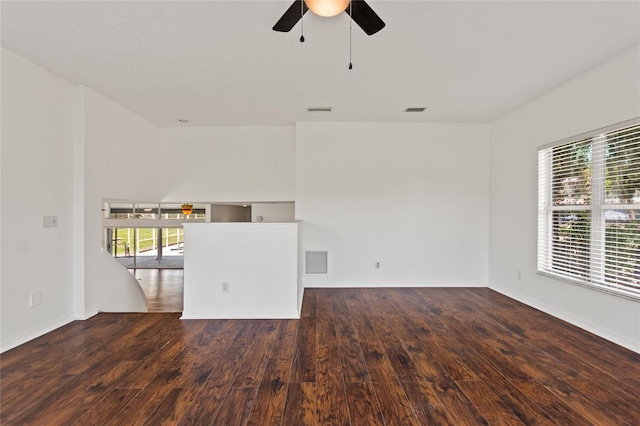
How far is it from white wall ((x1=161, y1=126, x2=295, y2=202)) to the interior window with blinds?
3638 millimetres

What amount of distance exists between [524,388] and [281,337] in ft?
6.41

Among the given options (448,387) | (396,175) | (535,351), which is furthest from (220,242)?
(535,351)

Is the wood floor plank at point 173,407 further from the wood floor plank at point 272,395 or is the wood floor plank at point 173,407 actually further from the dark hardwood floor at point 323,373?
the wood floor plank at point 272,395

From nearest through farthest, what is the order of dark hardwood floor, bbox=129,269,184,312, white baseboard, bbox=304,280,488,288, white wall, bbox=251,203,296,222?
white baseboard, bbox=304,280,488,288 < dark hardwood floor, bbox=129,269,184,312 < white wall, bbox=251,203,296,222

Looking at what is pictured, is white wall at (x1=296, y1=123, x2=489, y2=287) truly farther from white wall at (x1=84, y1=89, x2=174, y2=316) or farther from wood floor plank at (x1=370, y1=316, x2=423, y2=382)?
white wall at (x1=84, y1=89, x2=174, y2=316)

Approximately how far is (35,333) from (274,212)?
378cm

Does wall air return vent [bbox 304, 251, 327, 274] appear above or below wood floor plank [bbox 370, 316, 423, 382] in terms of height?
above

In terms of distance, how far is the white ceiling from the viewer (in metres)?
2.11

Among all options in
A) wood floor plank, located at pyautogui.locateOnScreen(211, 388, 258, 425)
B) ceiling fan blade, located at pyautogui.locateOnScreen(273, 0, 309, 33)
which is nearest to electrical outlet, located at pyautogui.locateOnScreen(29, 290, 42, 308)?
wood floor plank, located at pyautogui.locateOnScreen(211, 388, 258, 425)

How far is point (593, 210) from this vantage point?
3012 millimetres

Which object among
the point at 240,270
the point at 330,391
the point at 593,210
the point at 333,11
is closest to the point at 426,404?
the point at 330,391

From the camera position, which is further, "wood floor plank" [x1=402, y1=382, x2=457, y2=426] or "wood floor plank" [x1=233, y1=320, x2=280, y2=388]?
"wood floor plank" [x1=233, y1=320, x2=280, y2=388]

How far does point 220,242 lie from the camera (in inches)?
131

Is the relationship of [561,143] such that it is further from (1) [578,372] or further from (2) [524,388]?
(2) [524,388]
